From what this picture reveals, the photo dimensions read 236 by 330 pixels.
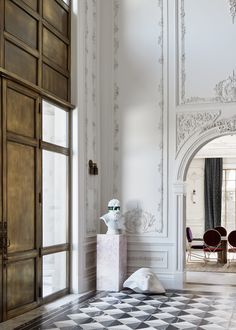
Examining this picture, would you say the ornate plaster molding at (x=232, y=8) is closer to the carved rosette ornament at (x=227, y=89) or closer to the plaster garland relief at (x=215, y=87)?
the plaster garland relief at (x=215, y=87)

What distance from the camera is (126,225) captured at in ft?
30.2

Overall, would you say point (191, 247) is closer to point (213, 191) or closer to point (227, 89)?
point (213, 191)

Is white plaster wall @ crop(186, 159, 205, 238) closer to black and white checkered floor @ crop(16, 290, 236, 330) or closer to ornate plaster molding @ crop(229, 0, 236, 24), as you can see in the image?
ornate plaster molding @ crop(229, 0, 236, 24)

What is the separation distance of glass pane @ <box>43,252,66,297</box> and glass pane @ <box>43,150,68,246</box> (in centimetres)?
22

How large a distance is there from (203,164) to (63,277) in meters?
10.5

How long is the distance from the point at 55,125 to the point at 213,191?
1042 cm

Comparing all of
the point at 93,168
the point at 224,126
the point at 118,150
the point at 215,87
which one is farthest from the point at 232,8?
the point at 93,168

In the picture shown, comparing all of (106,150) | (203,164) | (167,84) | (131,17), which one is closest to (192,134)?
(167,84)

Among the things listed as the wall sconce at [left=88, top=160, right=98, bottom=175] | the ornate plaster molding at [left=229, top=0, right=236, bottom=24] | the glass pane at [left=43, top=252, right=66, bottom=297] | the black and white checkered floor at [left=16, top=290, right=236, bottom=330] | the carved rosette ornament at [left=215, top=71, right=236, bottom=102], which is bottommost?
the black and white checkered floor at [left=16, top=290, right=236, bottom=330]

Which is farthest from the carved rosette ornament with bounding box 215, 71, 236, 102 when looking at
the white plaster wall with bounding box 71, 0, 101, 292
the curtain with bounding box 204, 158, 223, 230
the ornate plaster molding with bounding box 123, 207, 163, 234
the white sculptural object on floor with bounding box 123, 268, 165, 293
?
the curtain with bounding box 204, 158, 223, 230

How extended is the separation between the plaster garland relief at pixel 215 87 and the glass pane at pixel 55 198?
8.37 feet

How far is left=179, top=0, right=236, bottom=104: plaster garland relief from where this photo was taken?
8875 mm

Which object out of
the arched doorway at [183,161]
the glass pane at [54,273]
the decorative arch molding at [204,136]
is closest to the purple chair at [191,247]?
the arched doorway at [183,161]

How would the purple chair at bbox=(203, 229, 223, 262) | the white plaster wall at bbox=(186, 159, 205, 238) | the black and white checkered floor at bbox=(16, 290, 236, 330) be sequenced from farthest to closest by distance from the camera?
the white plaster wall at bbox=(186, 159, 205, 238), the purple chair at bbox=(203, 229, 223, 262), the black and white checkered floor at bbox=(16, 290, 236, 330)
